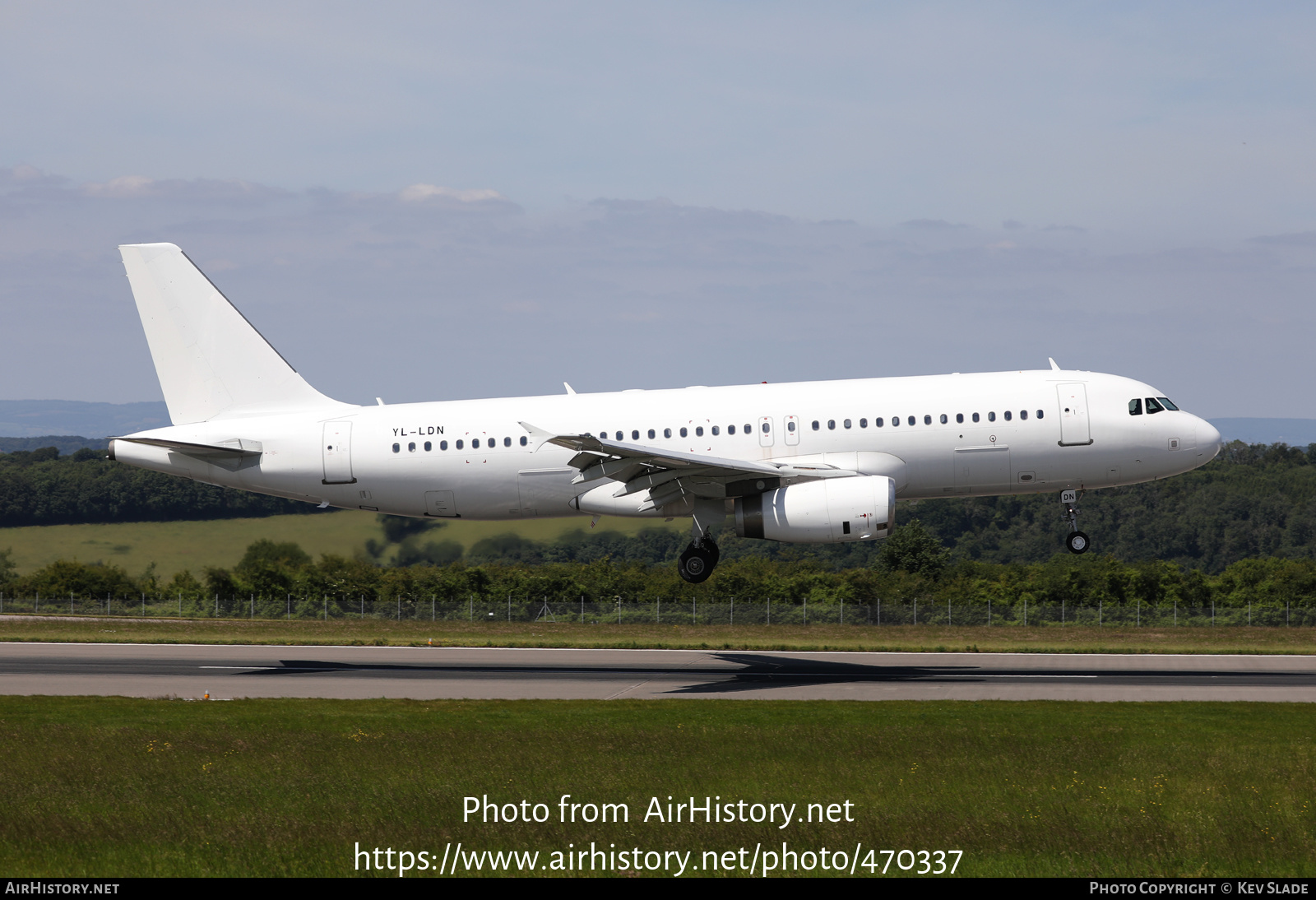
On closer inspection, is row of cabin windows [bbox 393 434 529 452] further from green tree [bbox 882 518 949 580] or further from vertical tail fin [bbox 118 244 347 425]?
green tree [bbox 882 518 949 580]

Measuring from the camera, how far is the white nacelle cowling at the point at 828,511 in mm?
34000

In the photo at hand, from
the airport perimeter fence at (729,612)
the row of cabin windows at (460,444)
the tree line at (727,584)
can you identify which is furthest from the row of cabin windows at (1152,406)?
the tree line at (727,584)

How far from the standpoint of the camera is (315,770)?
72.7 feet

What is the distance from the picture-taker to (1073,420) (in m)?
36.2

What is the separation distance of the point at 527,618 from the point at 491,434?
23.4 m

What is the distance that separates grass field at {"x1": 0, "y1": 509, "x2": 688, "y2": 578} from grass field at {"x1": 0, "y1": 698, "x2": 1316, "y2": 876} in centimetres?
1837

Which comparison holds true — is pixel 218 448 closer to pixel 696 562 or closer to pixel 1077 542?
pixel 696 562

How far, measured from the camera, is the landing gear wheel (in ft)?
122

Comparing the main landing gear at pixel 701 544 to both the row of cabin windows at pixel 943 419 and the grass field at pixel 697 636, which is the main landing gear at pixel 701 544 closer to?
the row of cabin windows at pixel 943 419

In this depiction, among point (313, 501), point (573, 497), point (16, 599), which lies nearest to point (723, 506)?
point (573, 497)

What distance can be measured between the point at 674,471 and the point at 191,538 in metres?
37.1

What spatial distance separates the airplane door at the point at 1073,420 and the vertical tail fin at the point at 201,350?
21.9 metres

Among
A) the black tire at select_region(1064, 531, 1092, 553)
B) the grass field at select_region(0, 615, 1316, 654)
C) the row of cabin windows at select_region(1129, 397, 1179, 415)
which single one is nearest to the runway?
the grass field at select_region(0, 615, 1316, 654)
